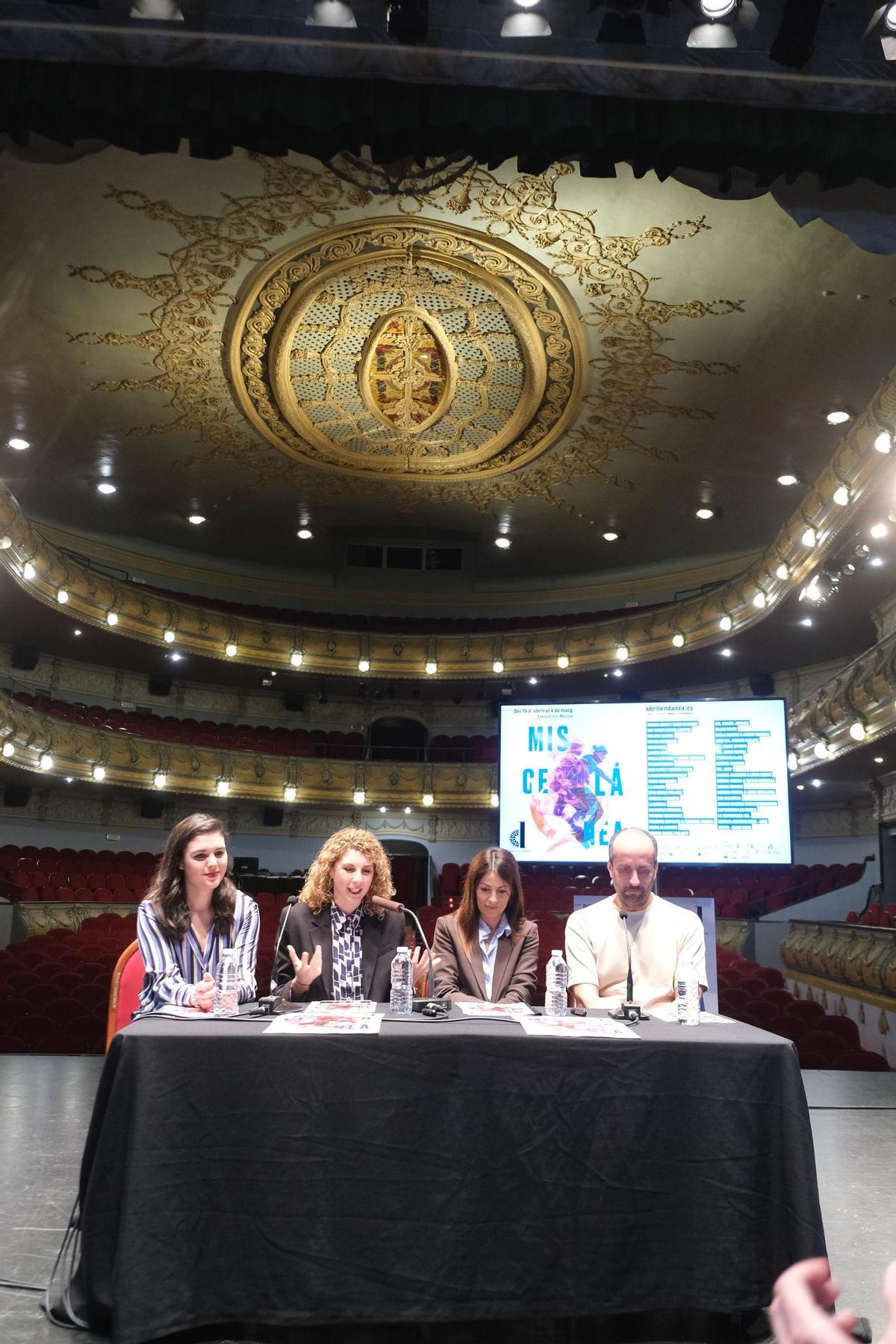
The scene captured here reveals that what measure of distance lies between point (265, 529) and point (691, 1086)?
15877 millimetres

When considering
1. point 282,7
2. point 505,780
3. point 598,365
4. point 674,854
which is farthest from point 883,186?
point 505,780

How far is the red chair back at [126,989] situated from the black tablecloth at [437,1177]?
37.6 inches

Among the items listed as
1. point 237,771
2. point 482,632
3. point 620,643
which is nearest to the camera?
point 620,643

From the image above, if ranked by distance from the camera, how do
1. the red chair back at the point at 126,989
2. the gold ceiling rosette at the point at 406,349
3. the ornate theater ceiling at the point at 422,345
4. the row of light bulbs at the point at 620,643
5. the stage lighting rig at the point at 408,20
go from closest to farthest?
the red chair back at the point at 126,989
the stage lighting rig at the point at 408,20
the ornate theater ceiling at the point at 422,345
the gold ceiling rosette at the point at 406,349
the row of light bulbs at the point at 620,643

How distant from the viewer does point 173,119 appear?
421cm

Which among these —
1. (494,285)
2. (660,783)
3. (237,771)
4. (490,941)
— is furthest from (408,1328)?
(237,771)

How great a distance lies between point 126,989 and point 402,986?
111 cm

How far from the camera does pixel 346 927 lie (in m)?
3.98

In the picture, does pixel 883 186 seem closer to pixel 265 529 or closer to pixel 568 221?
pixel 568 221

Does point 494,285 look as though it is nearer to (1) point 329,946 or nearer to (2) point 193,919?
(1) point 329,946

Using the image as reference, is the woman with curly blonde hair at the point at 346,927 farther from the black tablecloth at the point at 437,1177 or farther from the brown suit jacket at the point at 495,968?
the black tablecloth at the point at 437,1177

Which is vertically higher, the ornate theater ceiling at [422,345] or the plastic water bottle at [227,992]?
the ornate theater ceiling at [422,345]

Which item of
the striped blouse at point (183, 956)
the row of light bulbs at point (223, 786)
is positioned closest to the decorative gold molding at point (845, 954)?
the row of light bulbs at point (223, 786)

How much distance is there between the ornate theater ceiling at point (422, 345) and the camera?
8969 mm
